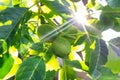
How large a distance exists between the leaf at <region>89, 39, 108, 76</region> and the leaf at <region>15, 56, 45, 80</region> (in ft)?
0.53

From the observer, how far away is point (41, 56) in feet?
3.72

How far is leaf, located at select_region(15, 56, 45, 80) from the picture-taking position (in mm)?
1009

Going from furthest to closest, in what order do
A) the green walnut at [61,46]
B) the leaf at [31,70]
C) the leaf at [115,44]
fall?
the leaf at [115,44]
the green walnut at [61,46]
the leaf at [31,70]

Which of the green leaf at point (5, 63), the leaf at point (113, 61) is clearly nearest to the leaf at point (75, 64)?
the leaf at point (113, 61)

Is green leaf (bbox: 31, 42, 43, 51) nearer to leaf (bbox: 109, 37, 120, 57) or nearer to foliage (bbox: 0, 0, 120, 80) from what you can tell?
foliage (bbox: 0, 0, 120, 80)

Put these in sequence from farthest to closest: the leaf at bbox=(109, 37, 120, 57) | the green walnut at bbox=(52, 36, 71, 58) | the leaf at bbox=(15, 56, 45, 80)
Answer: the leaf at bbox=(109, 37, 120, 57), the green walnut at bbox=(52, 36, 71, 58), the leaf at bbox=(15, 56, 45, 80)

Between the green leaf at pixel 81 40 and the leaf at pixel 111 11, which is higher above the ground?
the leaf at pixel 111 11

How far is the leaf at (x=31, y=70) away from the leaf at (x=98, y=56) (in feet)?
0.53

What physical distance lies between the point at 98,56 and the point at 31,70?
0.76 feet

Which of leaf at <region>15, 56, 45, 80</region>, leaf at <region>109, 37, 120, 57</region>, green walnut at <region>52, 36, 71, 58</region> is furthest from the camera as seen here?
leaf at <region>109, 37, 120, 57</region>

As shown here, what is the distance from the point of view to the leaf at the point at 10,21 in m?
1.01

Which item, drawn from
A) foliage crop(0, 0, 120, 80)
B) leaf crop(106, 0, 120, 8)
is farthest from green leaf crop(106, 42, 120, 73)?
leaf crop(106, 0, 120, 8)

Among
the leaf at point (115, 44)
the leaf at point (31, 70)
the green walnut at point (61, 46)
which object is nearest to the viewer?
the leaf at point (31, 70)

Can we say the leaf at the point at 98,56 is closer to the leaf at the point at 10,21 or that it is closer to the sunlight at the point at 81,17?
the sunlight at the point at 81,17
